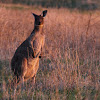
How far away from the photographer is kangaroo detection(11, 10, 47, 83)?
404 centimetres

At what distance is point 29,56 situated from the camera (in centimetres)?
414

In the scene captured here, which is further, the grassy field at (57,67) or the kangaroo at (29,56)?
the kangaroo at (29,56)

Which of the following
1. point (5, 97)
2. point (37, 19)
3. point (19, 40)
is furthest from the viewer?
point (19, 40)

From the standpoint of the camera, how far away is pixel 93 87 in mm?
3967

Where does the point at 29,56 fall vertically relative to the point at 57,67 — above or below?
above

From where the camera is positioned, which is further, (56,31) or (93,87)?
(56,31)

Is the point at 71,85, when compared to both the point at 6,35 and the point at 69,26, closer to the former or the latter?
the point at 6,35

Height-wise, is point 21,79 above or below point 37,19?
below

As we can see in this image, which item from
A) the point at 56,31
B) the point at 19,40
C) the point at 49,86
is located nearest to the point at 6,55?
the point at 19,40

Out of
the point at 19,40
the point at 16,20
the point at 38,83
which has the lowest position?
the point at 38,83

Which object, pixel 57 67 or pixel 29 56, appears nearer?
pixel 29 56

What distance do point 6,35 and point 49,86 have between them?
3.03 m

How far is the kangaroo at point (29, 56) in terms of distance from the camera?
4039 mm

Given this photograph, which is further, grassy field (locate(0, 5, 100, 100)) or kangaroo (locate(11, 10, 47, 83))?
kangaroo (locate(11, 10, 47, 83))
